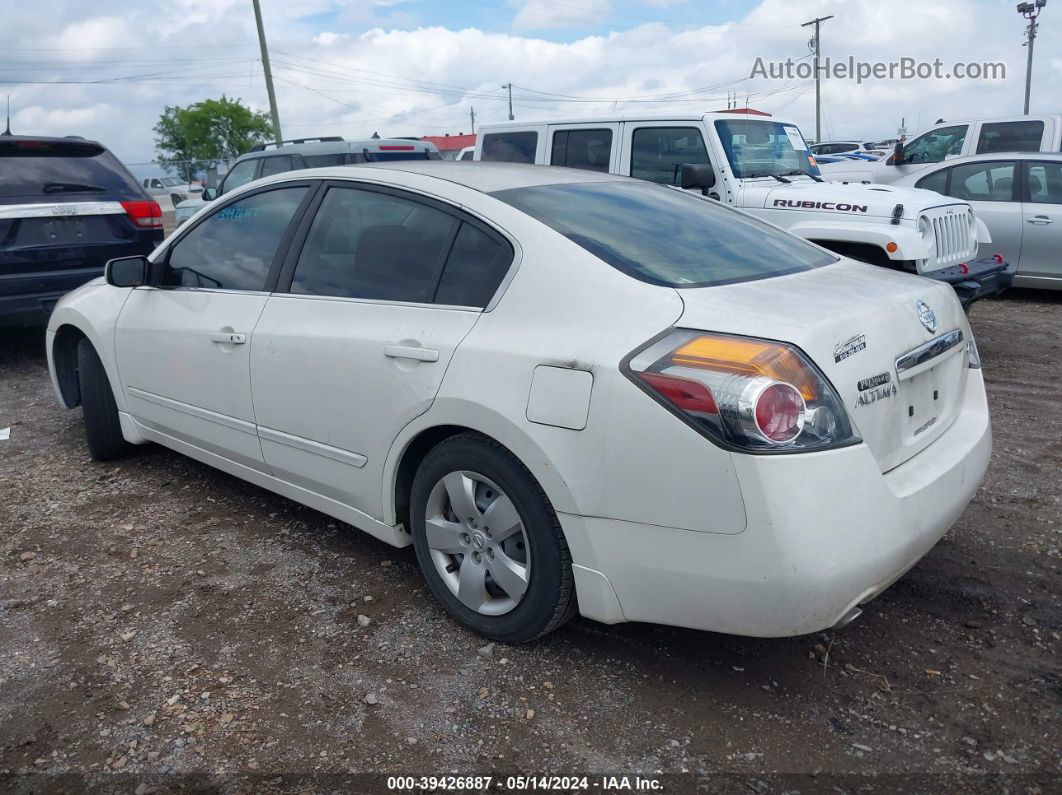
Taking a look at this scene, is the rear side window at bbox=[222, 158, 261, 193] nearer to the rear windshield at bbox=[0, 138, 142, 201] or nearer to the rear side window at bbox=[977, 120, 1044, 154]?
the rear windshield at bbox=[0, 138, 142, 201]

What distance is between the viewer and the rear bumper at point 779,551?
223 cm

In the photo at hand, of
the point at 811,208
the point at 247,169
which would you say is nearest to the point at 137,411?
the point at 811,208

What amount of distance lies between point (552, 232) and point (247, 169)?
35.1 feet

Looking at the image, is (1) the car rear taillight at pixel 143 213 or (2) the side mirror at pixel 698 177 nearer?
(2) the side mirror at pixel 698 177

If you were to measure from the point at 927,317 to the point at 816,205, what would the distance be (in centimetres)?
407

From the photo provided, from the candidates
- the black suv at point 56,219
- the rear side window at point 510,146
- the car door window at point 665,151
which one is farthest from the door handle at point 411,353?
the rear side window at point 510,146

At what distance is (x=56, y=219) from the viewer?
671 centimetres

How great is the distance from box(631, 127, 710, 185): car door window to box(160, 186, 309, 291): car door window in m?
4.03

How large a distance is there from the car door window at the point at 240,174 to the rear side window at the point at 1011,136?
9377 mm

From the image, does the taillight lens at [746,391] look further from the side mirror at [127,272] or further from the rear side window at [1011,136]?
the rear side window at [1011,136]

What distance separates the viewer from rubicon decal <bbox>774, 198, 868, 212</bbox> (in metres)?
6.40

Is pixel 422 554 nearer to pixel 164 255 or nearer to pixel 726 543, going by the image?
pixel 726 543

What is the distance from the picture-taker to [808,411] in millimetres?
2297

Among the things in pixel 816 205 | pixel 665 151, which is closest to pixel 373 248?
pixel 816 205
